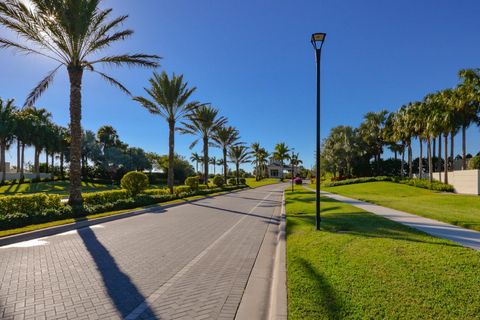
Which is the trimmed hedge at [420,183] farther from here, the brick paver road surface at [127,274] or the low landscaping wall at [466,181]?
the brick paver road surface at [127,274]

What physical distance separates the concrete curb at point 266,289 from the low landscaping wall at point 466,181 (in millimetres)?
26549

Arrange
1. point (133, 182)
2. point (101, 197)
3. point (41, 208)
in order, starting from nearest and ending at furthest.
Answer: point (41, 208) < point (101, 197) < point (133, 182)

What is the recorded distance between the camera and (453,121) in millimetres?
28312

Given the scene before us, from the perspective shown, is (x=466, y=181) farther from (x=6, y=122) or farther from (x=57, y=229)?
(x=6, y=122)

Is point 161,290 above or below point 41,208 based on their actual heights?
below

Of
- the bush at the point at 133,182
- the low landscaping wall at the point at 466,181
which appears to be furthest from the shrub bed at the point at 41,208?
the low landscaping wall at the point at 466,181

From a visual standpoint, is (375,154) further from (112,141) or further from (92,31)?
(112,141)

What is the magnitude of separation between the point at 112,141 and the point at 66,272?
222ft

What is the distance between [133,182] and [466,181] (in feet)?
98.3

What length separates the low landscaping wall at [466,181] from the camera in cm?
2511

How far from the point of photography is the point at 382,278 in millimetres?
4602

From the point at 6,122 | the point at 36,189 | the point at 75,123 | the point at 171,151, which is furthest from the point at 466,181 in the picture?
the point at 6,122

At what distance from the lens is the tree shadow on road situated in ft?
13.5

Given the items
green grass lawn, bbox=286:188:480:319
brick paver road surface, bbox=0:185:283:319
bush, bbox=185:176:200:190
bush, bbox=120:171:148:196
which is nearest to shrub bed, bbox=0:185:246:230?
brick paver road surface, bbox=0:185:283:319
